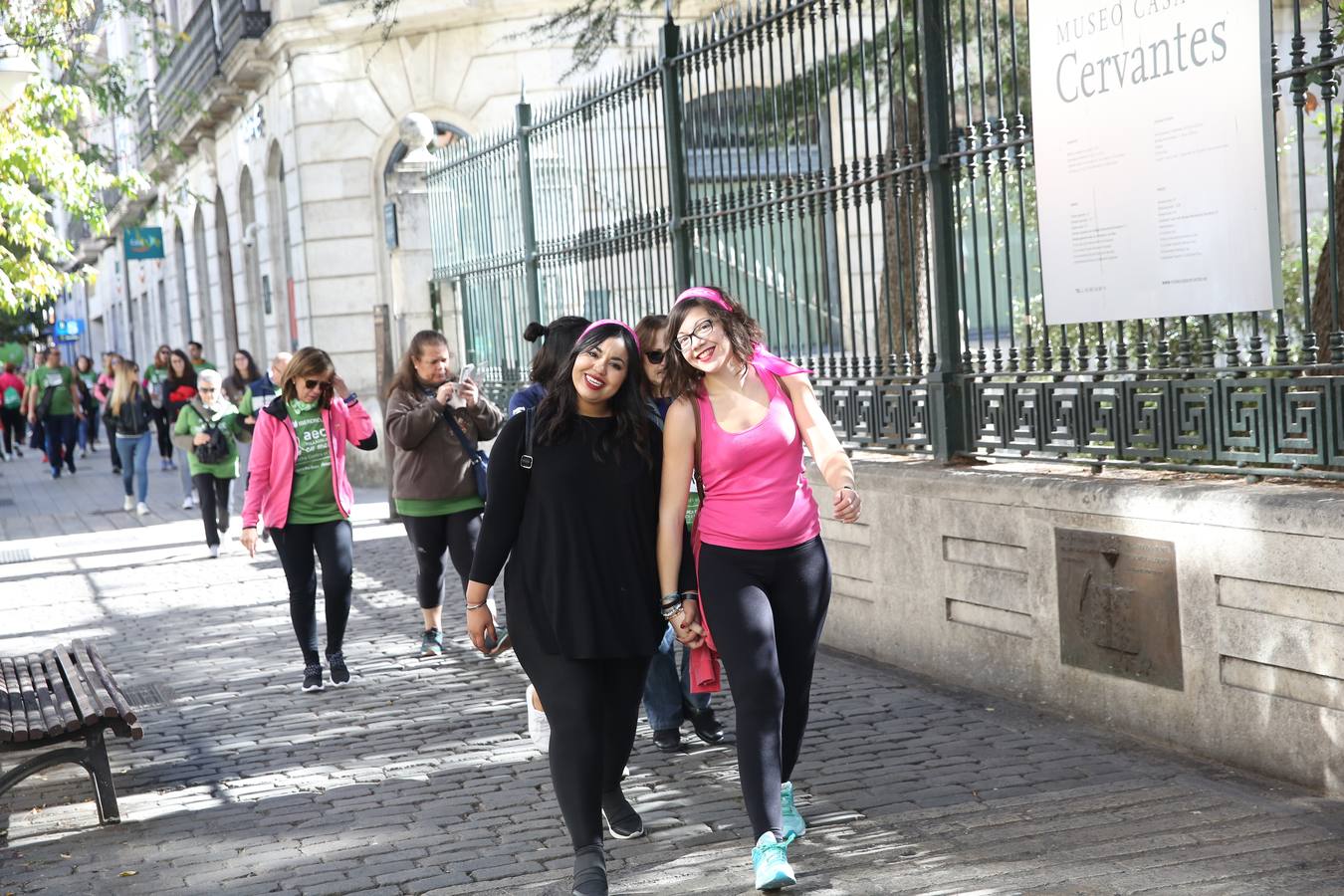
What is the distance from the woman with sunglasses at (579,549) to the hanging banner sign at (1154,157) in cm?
233

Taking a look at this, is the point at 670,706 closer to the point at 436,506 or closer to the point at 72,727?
the point at 72,727

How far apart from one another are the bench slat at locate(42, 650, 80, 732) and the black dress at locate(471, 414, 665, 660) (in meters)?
1.85

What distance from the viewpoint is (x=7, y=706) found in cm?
613

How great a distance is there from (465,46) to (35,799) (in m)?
14.8

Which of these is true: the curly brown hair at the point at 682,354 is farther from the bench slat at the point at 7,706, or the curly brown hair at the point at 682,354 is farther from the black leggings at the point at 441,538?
the black leggings at the point at 441,538

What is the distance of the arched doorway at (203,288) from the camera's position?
29.0 metres

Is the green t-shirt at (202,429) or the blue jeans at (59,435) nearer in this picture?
the green t-shirt at (202,429)

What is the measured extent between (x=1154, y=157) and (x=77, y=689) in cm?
448

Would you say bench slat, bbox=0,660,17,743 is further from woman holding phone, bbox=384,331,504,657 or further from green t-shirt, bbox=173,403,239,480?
green t-shirt, bbox=173,403,239,480

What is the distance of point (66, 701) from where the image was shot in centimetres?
606

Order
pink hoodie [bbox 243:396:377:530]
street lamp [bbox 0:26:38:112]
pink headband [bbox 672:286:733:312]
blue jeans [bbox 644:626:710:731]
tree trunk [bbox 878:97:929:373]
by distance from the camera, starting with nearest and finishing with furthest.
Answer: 1. pink headband [bbox 672:286:733:312]
2. blue jeans [bbox 644:626:710:731]
3. tree trunk [bbox 878:97:929:373]
4. pink hoodie [bbox 243:396:377:530]
5. street lamp [bbox 0:26:38:112]

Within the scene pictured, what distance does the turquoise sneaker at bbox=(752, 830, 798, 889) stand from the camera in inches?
180

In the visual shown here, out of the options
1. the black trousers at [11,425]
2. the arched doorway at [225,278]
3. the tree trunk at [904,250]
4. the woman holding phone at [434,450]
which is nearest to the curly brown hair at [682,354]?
the tree trunk at [904,250]

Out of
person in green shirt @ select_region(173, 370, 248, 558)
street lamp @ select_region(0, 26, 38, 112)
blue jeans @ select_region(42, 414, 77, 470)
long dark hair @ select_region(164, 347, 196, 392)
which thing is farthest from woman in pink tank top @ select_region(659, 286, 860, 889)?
blue jeans @ select_region(42, 414, 77, 470)
